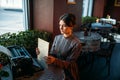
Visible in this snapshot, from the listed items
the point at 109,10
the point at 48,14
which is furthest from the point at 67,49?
the point at 109,10

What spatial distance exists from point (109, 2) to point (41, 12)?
17.1 ft

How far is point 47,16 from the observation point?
315 cm

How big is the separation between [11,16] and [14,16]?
0.08 m

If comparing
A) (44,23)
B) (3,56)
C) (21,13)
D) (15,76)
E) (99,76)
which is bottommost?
(99,76)

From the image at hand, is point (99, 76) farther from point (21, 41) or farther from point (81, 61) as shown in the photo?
point (21, 41)

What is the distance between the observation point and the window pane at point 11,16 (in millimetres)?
2912

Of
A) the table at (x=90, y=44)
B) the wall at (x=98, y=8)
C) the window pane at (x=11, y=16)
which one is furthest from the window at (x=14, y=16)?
the wall at (x=98, y=8)

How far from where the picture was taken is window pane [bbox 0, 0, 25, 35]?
9.55 ft

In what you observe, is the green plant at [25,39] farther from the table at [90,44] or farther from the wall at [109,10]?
the wall at [109,10]

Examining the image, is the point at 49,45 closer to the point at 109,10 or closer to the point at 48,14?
the point at 48,14

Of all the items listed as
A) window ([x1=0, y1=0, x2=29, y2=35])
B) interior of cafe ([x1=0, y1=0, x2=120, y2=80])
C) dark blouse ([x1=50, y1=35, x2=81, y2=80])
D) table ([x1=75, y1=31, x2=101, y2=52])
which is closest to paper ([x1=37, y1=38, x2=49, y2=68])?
interior of cafe ([x1=0, y1=0, x2=120, y2=80])

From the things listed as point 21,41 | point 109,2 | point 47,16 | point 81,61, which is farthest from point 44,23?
point 109,2

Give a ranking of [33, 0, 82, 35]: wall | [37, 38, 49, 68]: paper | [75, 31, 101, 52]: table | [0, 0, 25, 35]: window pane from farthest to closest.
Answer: [75, 31, 101, 52]: table
[33, 0, 82, 35]: wall
[0, 0, 25, 35]: window pane
[37, 38, 49, 68]: paper

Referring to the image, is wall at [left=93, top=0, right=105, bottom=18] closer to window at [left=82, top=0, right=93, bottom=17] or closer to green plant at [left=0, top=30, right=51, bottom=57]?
window at [left=82, top=0, right=93, bottom=17]
